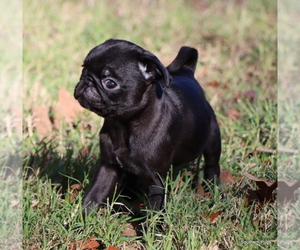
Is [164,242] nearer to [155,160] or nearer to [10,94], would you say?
[155,160]

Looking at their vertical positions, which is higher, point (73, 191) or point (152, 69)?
point (152, 69)

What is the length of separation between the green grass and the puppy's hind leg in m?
0.19

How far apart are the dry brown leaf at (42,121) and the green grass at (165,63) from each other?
3.7 inches

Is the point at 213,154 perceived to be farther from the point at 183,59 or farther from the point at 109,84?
the point at 109,84

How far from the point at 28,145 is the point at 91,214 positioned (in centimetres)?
143

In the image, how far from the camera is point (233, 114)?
586 centimetres

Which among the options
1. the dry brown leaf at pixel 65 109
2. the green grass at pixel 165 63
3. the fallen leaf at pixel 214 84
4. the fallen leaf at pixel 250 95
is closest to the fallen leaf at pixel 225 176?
the green grass at pixel 165 63

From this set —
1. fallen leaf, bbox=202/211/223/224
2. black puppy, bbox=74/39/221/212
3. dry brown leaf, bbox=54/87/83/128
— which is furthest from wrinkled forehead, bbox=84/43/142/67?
dry brown leaf, bbox=54/87/83/128

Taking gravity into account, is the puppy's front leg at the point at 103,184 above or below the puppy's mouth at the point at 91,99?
below

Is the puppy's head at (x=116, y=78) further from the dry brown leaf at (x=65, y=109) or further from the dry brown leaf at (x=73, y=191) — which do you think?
the dry brown leaf at (x=65, y=109)

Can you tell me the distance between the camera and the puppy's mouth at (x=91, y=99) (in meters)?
3.47

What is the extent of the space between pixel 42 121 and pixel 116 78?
2.14 metres

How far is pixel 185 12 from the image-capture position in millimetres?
9219

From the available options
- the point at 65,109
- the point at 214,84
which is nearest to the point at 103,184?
the point at 65,109
